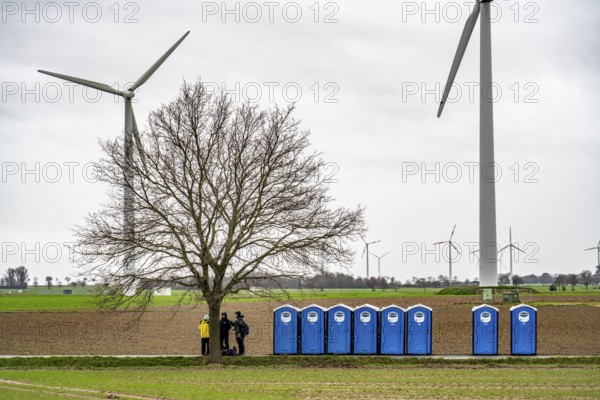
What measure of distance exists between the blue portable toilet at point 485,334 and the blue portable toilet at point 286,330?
20.9 feet

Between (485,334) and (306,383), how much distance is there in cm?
1033

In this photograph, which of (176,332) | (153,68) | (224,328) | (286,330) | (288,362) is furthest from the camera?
(153,68)

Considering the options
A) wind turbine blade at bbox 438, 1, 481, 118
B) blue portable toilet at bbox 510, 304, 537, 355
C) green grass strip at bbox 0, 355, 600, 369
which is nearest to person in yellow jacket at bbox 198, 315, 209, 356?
green grass strip at bbox 0, 355, 600, 369

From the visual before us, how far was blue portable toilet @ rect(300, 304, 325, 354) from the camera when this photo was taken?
31156mm

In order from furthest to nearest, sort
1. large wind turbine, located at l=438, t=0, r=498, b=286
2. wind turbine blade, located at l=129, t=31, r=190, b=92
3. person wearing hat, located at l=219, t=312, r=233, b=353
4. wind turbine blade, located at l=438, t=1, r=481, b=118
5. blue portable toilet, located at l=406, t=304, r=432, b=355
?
large wind turbine, located at l=438, t=0, r=498, b=286 < wind turbine blade, located at l=438, t=1, r=481, b=118 < wind turbine blade, located at l=129, t=31, r=190, b=92 < person wearing hat, located at l=219, t=312, r=233, b=353 < blue portable toilet, located at l=406, t=304, r=432, b=355

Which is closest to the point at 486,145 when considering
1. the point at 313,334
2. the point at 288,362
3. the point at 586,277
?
the point at 313,334

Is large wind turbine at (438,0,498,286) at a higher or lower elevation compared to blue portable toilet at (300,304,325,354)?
higher

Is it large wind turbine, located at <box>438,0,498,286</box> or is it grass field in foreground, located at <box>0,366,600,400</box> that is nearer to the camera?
grass field in foreground, located at <box>0,366,600,400</box>

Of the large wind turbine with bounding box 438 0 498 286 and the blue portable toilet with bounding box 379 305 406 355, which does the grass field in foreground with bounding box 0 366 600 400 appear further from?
the large wind turbine with bounding box 438 0 498 286

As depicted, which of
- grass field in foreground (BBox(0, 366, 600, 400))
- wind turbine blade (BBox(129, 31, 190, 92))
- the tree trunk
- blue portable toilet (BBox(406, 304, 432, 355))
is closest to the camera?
grass field in foreground (BBox(0, 366, 600, 400))

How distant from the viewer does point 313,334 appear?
31188 millimetres

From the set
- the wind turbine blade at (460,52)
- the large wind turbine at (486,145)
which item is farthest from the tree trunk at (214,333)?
the large wind turbine at (486,145)

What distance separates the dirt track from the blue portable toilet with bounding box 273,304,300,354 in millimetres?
749

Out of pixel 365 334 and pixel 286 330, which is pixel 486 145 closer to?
pixel 365 334
